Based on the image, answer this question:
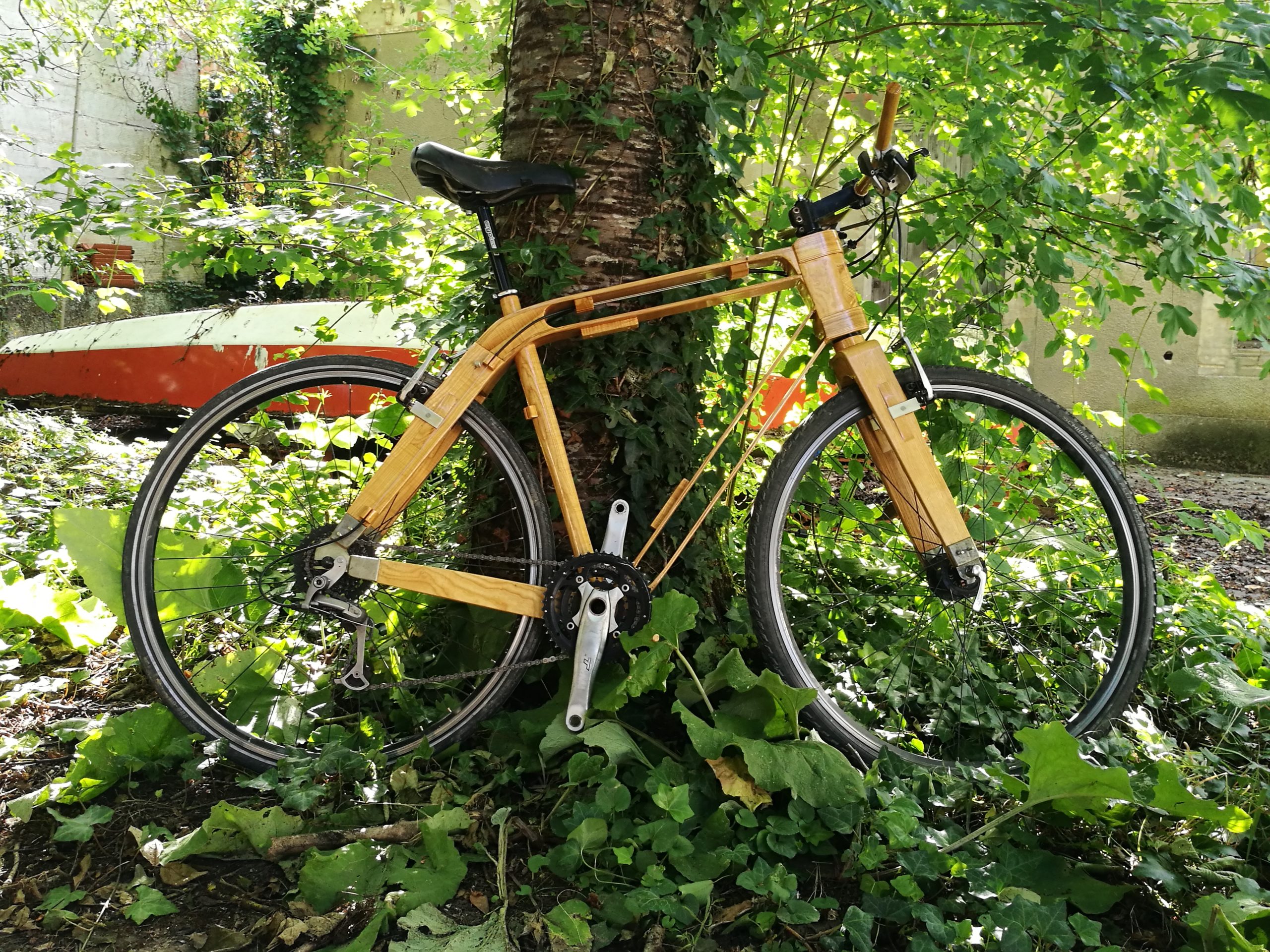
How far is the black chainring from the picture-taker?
2.07 meters

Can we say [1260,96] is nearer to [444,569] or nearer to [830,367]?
[830,367]

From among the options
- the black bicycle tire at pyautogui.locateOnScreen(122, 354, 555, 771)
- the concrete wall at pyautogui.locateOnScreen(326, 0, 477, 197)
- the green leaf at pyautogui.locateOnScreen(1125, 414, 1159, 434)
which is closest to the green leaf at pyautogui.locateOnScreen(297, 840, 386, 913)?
the black bicycle tire at pyautogui.locateOnScreen(122, 354, 555, 771)

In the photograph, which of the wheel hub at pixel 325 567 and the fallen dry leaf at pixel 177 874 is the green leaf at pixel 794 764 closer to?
the wheel hub at pixel 325 567

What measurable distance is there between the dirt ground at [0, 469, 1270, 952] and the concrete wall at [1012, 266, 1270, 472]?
7.22 meters

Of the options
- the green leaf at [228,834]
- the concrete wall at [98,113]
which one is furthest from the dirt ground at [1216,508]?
the concrete wall at [98,113]

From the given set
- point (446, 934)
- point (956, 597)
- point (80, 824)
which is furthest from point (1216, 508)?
point (80, 824)

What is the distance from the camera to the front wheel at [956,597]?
215cm

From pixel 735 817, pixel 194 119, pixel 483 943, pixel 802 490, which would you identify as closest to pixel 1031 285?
pixel 802 490

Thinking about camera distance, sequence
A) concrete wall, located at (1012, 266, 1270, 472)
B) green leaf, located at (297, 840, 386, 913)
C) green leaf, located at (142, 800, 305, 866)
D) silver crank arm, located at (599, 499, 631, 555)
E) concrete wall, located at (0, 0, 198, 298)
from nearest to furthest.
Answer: green leaf, located at (297, 840, 386, 913) < green leaf, located at (142, 800, 305, 866) < silver crank arm, located at (599, 499, 631, 555) < concrete wall, located at (1012, 266, 1270, 472) < concrete wall, located at (0, 0, 198, 298)

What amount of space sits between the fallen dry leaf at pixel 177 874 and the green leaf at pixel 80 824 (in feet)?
0.68

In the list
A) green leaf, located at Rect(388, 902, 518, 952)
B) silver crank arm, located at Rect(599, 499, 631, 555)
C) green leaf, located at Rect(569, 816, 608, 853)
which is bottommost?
green leaf, located at Rect(388, 902, 518, 952)

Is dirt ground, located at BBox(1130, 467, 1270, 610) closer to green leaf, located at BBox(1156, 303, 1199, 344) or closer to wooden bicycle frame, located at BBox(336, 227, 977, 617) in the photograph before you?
green leaf, located at BBox(1156, 303, 1199, 344)

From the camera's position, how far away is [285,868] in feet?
5.82

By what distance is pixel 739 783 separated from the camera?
1.81m
